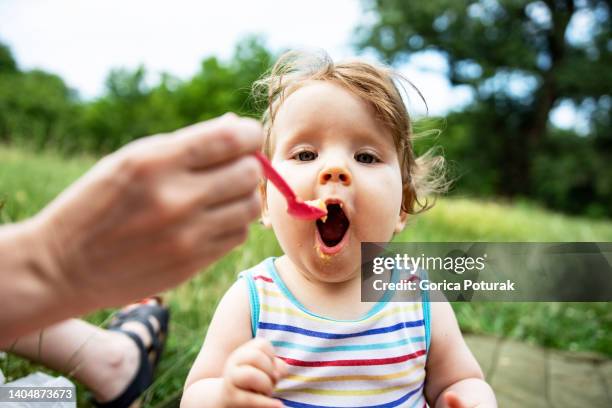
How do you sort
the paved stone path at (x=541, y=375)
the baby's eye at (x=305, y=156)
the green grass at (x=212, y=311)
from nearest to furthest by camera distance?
1. the baby's eye at (x=305, y=156)
2. the green grass at (x=212, y=311)
3. the paved stone path at (x=541, y=375)

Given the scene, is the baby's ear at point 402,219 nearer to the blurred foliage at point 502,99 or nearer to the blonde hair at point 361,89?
the blonde hair at point 361,89

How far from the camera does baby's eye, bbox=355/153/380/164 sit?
3.56 feet

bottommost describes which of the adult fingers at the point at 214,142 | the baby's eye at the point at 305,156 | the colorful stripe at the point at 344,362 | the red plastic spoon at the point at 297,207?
the colorful stripe at the point at 344,362

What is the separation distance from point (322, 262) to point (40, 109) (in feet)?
55.4

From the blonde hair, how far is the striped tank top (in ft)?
1.12

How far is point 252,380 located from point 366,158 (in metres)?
0.52

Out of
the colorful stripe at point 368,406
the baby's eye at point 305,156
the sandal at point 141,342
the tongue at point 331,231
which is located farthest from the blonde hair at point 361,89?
the sandal at point 141,342

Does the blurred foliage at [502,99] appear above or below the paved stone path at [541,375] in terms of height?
above

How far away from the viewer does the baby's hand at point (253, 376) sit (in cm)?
80

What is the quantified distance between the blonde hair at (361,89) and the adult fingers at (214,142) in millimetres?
585

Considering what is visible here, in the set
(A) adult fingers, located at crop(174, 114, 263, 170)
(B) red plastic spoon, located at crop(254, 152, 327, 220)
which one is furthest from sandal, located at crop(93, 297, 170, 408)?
(A) adult fingers, located at crop(174, 114, 263, 170)

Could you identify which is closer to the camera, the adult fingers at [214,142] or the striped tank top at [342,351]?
the adult fingers at [214,142]

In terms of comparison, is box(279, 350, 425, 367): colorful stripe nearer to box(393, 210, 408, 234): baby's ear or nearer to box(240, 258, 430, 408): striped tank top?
box(240, 258, 430, 408): striped tank top

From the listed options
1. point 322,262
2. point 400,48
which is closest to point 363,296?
point 322,262
